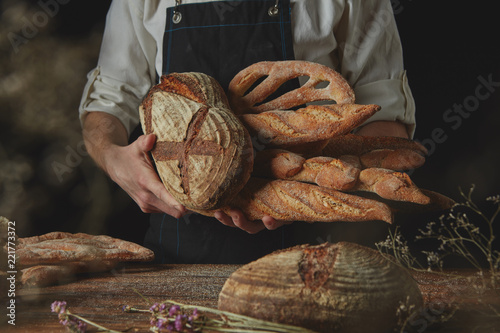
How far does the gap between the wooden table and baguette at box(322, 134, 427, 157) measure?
313mm

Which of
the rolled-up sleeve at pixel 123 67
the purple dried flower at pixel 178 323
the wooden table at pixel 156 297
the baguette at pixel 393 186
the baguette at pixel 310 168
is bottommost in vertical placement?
the wooden table at pixel 156 297

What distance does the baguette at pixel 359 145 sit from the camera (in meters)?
1.09

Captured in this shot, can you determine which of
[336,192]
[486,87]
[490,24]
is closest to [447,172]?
[486,87]

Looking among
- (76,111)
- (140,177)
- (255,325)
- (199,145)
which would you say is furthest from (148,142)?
(76,111)

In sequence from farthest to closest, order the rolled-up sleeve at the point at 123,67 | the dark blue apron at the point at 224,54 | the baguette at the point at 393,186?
the rolled-up sleeve at the point at 123,67 < the dark blue apron at the point at 224,54 < the baguette at the point at 393,186

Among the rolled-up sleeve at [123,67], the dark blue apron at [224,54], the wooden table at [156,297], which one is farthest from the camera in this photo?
the rolled-up sleeve at [123,67]

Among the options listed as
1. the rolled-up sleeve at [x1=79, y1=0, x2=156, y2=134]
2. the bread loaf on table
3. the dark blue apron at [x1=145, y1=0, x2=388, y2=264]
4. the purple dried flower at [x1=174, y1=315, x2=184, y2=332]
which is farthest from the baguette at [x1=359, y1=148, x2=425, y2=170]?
the rolled-up sleeve at [x1=79, y1=0, x2=156, y2=134]

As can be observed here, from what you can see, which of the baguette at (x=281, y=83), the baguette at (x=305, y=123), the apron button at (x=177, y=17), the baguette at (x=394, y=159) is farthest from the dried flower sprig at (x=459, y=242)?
the apron button at (x=177, y=17)

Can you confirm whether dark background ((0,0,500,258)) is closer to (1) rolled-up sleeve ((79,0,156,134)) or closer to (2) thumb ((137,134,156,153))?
(1) rolled-up sleeve ((79,0,156,134))

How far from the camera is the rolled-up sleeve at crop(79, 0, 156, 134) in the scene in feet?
5.21

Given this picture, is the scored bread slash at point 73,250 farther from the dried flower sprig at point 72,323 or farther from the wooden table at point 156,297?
the dried flower sprig at point 72,323

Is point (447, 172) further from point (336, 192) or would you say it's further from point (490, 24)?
point (336, 192)

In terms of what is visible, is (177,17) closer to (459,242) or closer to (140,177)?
(140,177)

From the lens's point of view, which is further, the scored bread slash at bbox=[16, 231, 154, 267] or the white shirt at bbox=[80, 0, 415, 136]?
the white shirt at bbox=[80, 0, 415, 136]
